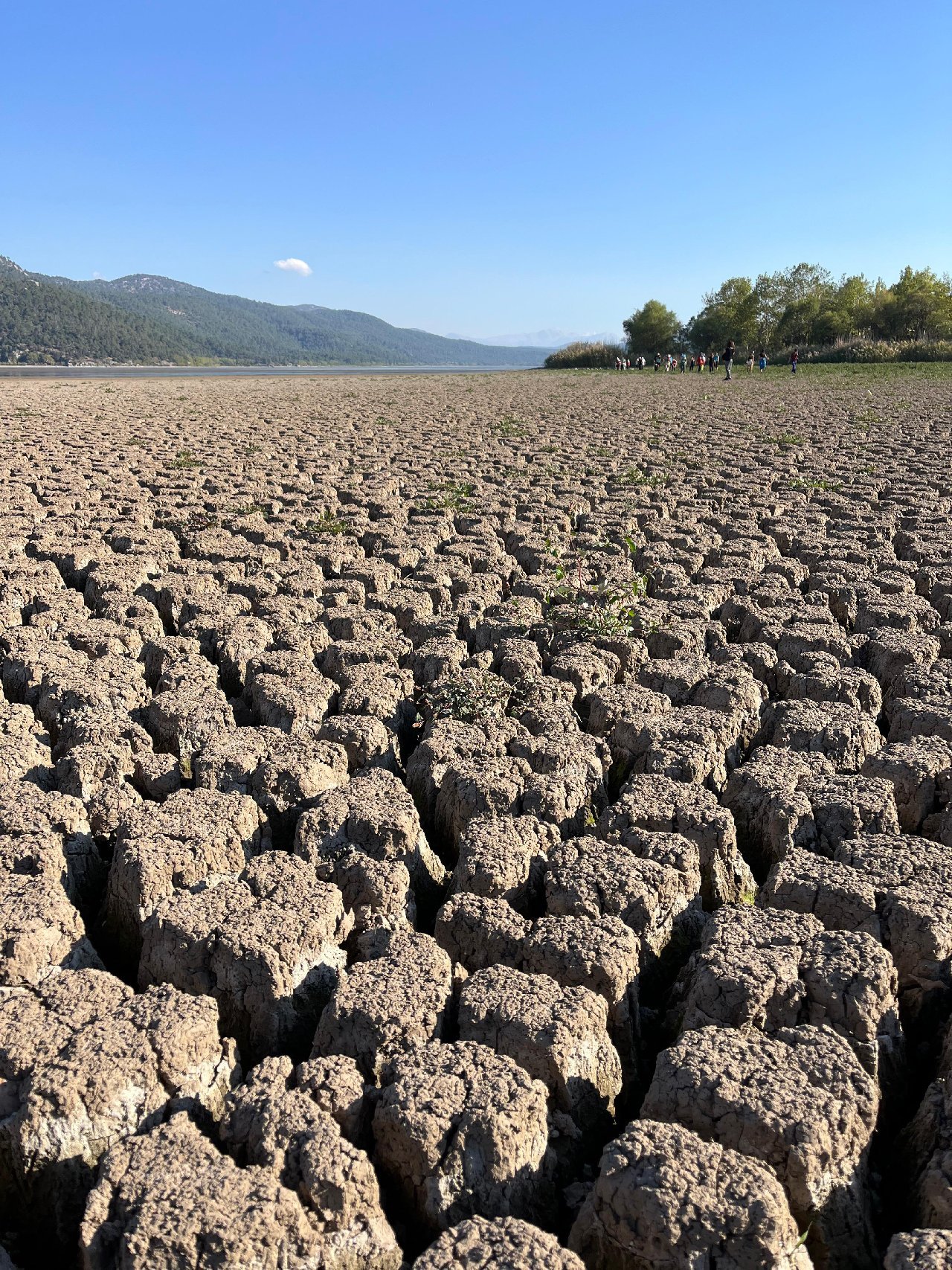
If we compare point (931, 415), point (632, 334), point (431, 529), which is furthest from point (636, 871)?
point (632, 334)

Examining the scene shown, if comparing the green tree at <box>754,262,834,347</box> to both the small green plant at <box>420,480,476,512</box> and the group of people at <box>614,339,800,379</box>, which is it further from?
the small green plant at <box>420,480,476,512</box>

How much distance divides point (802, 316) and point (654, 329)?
13.6 meters

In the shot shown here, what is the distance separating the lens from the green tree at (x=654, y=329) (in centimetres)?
7662

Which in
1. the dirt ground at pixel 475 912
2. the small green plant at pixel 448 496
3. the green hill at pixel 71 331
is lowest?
the dirt ground at pixel 475 912

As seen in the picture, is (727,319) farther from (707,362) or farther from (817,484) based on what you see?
(817,484)

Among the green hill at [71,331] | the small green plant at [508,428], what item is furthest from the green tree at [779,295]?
the green hill at [71,331]

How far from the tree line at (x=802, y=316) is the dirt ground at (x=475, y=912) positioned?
5966cm

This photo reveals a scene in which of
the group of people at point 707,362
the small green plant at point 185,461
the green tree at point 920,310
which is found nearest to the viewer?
the small green plant at point 185,461

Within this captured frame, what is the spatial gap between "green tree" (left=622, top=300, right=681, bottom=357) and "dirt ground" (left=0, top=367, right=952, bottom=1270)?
75.6m

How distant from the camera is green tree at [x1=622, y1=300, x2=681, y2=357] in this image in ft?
251

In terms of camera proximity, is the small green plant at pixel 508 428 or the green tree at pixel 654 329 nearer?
the small green plant at pixel 508 428

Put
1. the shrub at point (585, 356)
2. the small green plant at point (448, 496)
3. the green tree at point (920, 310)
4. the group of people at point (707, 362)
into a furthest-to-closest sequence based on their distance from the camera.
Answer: the shrub at point (585, 356)
the green tree at point (920, 310)
the group of people at point (707, 362)
the small green plant at point (448, 496)

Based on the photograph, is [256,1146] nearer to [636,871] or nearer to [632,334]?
[636,871]

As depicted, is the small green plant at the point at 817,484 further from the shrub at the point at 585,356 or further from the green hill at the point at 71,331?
the green hill at the point at 71,331
